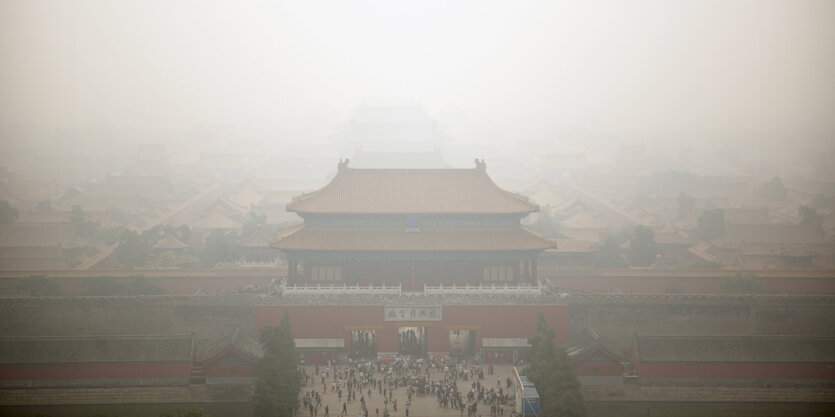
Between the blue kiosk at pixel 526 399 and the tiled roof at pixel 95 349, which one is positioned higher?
the tiled roof at pixel 95 349

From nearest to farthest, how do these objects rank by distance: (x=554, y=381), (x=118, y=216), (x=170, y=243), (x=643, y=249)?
(x=554, y=381)
(x=643, y=249)
(x=170, y=243)
(x=118, y=216)

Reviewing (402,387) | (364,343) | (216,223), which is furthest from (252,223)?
(402,387)

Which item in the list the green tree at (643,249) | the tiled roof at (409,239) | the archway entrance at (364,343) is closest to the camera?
the archway entrance at (364,343)

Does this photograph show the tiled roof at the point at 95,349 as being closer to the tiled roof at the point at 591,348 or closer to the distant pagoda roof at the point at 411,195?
the distant pagoda roof at the point at 411,195

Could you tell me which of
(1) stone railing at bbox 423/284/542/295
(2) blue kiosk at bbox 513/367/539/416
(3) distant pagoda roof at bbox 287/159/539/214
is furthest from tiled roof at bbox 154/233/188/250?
(2) blue kiosk at bbox 513/367/539/416

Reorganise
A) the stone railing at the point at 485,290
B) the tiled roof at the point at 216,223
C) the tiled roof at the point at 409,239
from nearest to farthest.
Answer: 1. the stone railing at the point at 485,290
2. the tiled roof at the point at 409,239
3. the tiled roof at the point at 216,223

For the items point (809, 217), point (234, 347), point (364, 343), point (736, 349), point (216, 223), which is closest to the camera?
point (234, 347)

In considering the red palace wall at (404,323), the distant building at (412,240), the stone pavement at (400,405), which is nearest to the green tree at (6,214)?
the distant building at (412,240)

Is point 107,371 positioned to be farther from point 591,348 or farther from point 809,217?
point 809,217
